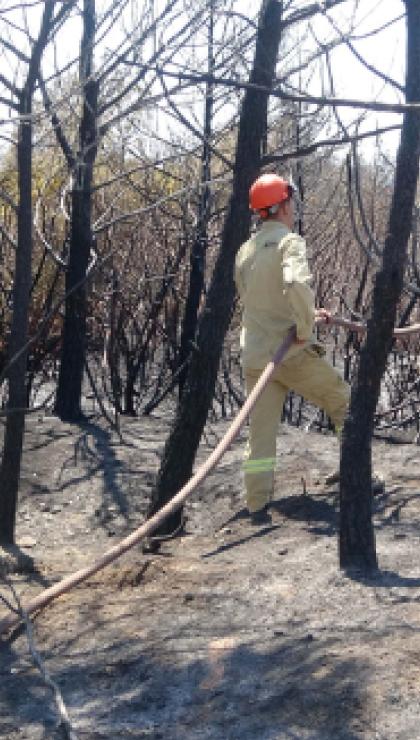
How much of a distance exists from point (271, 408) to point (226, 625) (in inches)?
76.3

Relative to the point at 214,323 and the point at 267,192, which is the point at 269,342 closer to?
the point at 214,323

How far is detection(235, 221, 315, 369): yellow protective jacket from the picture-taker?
585 centimetres

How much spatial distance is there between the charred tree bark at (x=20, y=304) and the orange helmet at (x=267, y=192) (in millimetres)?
1138

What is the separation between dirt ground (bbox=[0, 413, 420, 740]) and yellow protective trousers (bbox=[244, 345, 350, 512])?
207 millimetres

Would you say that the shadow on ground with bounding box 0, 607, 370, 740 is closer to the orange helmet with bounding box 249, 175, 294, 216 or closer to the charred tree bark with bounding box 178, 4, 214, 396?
the orange helmet with bounding box 249, 175, 294, 216

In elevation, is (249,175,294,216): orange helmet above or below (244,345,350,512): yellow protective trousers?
above

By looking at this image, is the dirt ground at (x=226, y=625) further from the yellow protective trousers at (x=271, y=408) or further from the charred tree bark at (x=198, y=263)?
the charred tree bark at (x=198, y=263)

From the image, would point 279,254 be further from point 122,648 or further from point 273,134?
point 273,134

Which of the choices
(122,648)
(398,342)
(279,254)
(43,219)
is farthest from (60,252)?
(122,648)

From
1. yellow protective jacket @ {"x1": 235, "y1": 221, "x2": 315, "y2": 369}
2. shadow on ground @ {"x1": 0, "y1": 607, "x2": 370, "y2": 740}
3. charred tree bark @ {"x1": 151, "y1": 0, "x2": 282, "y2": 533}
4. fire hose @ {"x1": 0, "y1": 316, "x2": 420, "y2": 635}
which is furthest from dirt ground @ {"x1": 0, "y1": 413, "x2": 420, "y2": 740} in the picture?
yellow protective jacket @ {"x1": 235, "y1": 221, "x2": 315, "y2": 369}

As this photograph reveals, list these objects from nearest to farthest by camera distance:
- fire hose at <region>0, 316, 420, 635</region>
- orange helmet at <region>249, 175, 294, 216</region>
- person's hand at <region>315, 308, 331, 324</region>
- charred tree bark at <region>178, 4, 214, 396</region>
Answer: fire hose at <region>0, 316, 420, 635</region> → orange helmet at <region>249, 175, 294, 216</region> → person's hand at <region>315, 308, 331, 324</region> → charred tree bark at <region>178, 4, 214, 396</region>

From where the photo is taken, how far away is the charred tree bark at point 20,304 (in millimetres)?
5645

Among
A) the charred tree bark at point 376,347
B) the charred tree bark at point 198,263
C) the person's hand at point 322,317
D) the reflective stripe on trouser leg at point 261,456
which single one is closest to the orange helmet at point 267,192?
the person's hand at point 322,317

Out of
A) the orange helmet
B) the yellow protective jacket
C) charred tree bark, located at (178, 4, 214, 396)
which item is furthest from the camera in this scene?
charred tree bark, located at (178, 4, 214, 396)
